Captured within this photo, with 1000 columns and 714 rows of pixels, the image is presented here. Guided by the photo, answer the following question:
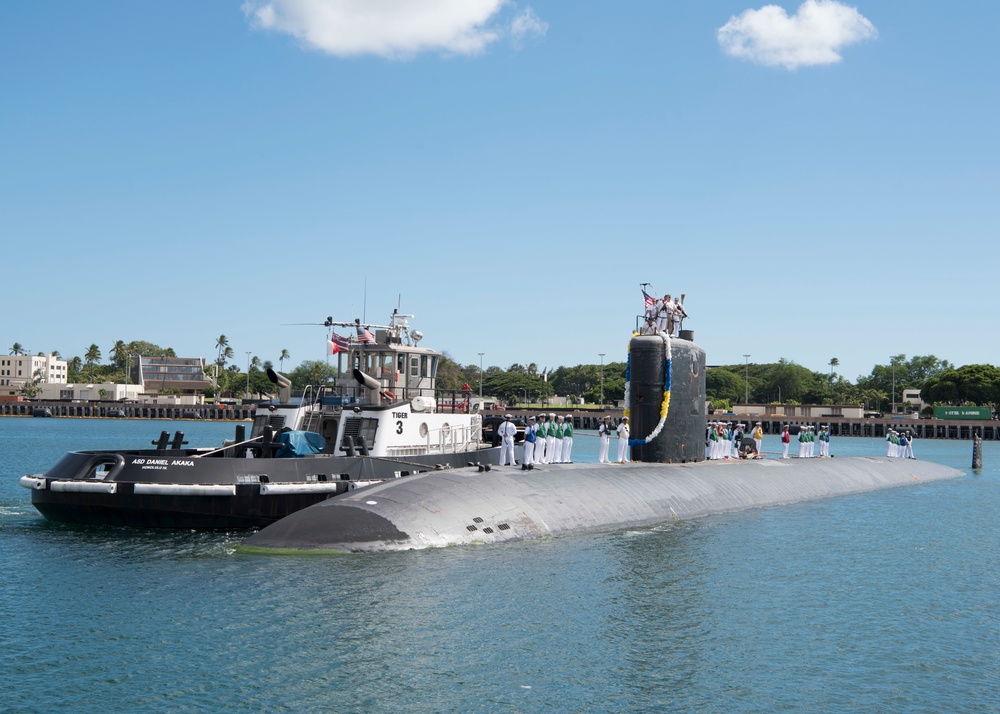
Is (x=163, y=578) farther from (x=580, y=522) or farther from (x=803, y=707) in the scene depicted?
(x=803, y=707)

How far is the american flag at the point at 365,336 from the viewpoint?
28.1 metres

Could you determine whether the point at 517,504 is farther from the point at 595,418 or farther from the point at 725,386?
the point at 725,386

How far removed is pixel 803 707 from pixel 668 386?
14.2 meters

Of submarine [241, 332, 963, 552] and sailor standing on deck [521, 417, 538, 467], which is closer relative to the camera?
submarine [241, 332, 963, 552]

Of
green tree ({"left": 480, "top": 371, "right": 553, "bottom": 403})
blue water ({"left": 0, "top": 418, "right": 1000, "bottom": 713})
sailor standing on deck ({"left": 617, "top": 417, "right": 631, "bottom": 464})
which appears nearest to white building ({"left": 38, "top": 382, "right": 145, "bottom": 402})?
green tree ({"left": 480, "top": 371, "right": 553, "bottom": 403})

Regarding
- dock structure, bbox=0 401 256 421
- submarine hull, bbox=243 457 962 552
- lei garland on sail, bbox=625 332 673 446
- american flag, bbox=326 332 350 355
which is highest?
american flag, bbox=326 332 350 355

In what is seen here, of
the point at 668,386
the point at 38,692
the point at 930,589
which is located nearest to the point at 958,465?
the point at 668,386

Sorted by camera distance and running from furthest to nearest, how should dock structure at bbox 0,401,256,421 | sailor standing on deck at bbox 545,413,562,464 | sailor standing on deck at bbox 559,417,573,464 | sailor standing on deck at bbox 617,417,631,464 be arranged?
1. dock structure at bbox 0,401,256,421
2. sailor standing on deck at bbox 559,417,573,464
3. sailor standing on deck at bbox 545,413,562,464
4. sailor standing on deck at bbox 617,417,631,464

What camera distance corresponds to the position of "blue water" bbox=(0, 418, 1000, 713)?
10578mm

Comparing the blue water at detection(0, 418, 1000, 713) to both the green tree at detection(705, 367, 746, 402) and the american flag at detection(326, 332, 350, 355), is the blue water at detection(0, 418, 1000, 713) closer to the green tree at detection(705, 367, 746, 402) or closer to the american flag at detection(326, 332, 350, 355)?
the american flag at detection(326, 332, 350, 355)

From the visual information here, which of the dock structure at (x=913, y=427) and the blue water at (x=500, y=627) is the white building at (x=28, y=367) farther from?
the blue water at (x=500, y=627)

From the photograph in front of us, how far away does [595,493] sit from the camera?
21609 millimetres

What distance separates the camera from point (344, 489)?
72.2 ft

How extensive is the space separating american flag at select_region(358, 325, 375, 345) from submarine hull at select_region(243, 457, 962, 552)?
25.0 feet
